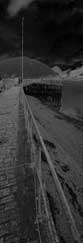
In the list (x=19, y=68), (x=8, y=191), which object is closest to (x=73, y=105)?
(x=19, y=68)

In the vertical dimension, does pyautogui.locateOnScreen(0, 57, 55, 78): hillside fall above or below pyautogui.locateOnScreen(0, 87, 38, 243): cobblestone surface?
above

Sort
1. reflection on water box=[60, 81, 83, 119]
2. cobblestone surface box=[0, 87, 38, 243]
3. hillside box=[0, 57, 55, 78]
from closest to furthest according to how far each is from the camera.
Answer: cobblestone surface box=[0, 87, 38, 243]
reflection on water box=[60, 81, 83, 119]
hillside box=[0, 57, 55, 78]

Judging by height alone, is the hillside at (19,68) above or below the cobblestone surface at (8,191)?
above

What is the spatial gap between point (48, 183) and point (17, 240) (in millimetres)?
1683

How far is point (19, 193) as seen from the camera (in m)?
2.88

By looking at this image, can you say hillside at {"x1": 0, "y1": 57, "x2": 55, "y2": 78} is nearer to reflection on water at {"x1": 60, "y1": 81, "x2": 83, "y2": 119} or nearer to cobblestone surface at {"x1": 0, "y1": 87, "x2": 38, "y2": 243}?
reflection on water at {"x1": 60, "y1": 81, "x2": 83, "y2": 119}

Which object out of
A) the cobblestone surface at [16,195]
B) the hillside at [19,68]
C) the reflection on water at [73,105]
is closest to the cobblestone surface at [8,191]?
the cobblestone surface at [16,195]

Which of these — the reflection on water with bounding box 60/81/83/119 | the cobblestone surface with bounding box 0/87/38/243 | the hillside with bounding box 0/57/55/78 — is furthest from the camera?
the hillside with bounding box 0/57/55/78

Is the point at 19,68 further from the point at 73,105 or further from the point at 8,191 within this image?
the point at 8,191

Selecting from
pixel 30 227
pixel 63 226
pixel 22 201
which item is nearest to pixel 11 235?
pixel 30 227

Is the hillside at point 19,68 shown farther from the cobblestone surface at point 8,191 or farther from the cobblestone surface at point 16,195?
the cobblestone surface at point 16,195

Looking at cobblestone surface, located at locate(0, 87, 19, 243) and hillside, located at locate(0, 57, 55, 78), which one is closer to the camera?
cobblestone surface, located at locate(0, 87, 19, 243)

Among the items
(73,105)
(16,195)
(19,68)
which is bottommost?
(16,195)

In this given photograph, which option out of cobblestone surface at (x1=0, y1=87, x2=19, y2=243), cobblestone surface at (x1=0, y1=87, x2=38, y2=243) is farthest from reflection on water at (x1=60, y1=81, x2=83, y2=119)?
cobblestone surface at (x1=0, y1=87, x2=38, y2=243)
